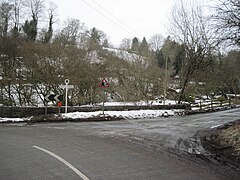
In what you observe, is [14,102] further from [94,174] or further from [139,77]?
[94,174]

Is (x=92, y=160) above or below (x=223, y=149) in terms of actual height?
above

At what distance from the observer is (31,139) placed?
1032 centimetres

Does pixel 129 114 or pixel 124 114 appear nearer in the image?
pixel 124 114

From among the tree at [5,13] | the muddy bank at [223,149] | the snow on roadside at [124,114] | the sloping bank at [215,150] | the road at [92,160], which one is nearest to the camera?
the road at [92,160]

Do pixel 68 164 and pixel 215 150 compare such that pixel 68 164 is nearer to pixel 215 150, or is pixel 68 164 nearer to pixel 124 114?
pixel 215 150

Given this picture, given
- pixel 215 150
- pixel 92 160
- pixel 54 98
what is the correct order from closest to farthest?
pixel 92 160
pixel 215 150
pixel 54 98

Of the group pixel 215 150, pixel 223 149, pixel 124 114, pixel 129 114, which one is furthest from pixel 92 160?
pixel 129 114

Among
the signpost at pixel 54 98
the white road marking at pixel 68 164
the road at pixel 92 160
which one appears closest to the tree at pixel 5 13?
the signpost at pixel 54 98

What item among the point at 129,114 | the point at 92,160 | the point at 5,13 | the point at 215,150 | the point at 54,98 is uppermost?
the point at 5,13

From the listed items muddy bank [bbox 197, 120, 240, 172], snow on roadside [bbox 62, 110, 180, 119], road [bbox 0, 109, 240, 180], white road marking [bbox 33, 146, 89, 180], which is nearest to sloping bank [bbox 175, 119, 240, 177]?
muddy bank [bbox 197, 120, 240, 172]

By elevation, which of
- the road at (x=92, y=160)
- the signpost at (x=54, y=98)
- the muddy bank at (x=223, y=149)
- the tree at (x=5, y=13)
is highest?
the tree at (x=5, y=13)

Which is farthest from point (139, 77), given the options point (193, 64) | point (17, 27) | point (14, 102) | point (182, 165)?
point (17, 27)

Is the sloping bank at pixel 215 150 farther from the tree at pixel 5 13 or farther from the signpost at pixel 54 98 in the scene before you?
the tree at pixel 5 13

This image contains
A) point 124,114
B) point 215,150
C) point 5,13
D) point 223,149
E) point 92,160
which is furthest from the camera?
point 5,13
